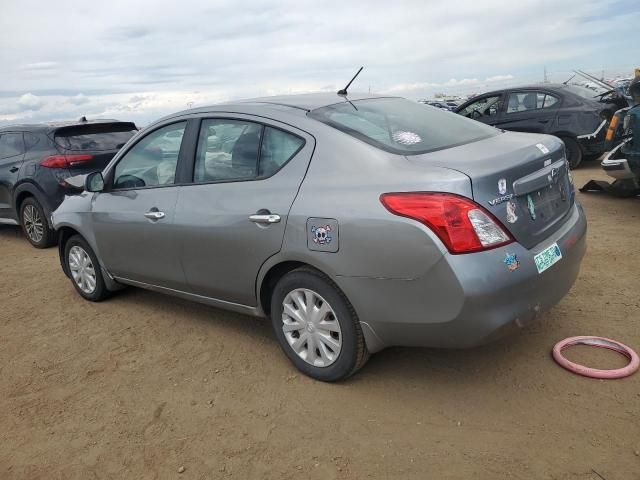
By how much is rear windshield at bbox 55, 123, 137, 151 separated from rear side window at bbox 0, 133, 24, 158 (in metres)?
0.73

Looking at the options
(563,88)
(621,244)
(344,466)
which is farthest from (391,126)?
(563,88)

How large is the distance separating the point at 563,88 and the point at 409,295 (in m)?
8.81

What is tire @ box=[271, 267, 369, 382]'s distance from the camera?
119 inches

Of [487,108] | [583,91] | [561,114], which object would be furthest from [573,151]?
[487,108]

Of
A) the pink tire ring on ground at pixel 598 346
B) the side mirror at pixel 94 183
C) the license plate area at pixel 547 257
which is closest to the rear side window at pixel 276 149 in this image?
the license plate area at pixel 547 257

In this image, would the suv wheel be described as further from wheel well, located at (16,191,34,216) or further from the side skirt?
wheel well, located at (16,191,34,216)

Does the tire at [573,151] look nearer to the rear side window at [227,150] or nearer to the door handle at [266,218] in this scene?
the rear side window at [227,150]

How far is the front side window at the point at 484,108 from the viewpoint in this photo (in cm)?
1076

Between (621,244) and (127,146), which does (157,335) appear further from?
(621,244)

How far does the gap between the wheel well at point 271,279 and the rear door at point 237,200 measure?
0.08 m

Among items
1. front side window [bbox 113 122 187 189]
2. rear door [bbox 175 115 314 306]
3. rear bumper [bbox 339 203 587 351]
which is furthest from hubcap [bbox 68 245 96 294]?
rear bumper [bbox 339 203 587 351]

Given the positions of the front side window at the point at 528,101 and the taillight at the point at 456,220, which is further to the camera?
the front side window at the point at 528,101

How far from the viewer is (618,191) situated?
24.0 feet

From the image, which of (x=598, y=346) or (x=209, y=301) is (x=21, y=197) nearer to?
(x=209, y=301)
